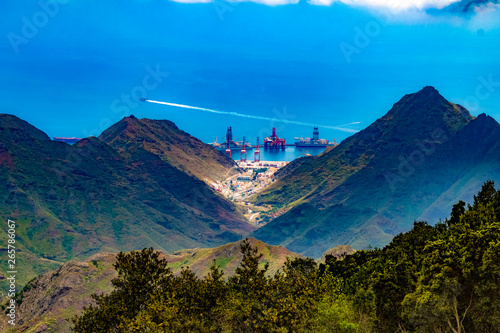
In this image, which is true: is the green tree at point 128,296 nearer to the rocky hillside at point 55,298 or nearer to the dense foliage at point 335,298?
the dense foliage at point 335,298

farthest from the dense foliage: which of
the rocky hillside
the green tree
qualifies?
the rocky hillside

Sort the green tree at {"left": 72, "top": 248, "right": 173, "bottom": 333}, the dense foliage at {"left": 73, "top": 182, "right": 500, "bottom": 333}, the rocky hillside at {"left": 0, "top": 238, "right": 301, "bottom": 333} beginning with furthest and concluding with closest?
1. the rocky hillside at {"left": 0, "top": 238, "right": 301, "bottom": 333}
2. the green tree at {"left": 72, "top": 248, "right": 173, "bottom": 333}
3. the dense foliage at {"left": 73, "top": 182, "right": 500, "bottom": 333}

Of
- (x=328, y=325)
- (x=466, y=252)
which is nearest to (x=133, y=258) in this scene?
(x=328, y=325)

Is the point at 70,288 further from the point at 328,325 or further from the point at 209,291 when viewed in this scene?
the point at 328,325

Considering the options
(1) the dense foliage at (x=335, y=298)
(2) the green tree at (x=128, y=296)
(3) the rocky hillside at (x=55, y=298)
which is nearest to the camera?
(1) the dense foliage at (x=335, y=298)

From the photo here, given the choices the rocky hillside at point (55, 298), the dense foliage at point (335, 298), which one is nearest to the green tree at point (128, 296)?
the dense foliage at point (335, 298)

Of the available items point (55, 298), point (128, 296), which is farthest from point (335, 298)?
point (55, 298)

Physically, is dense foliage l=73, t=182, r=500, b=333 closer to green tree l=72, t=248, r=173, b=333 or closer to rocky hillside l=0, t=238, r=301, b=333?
green tree l=72, t=248, r=173, b=333

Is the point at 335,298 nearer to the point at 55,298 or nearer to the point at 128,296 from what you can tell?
the point at 128,296
